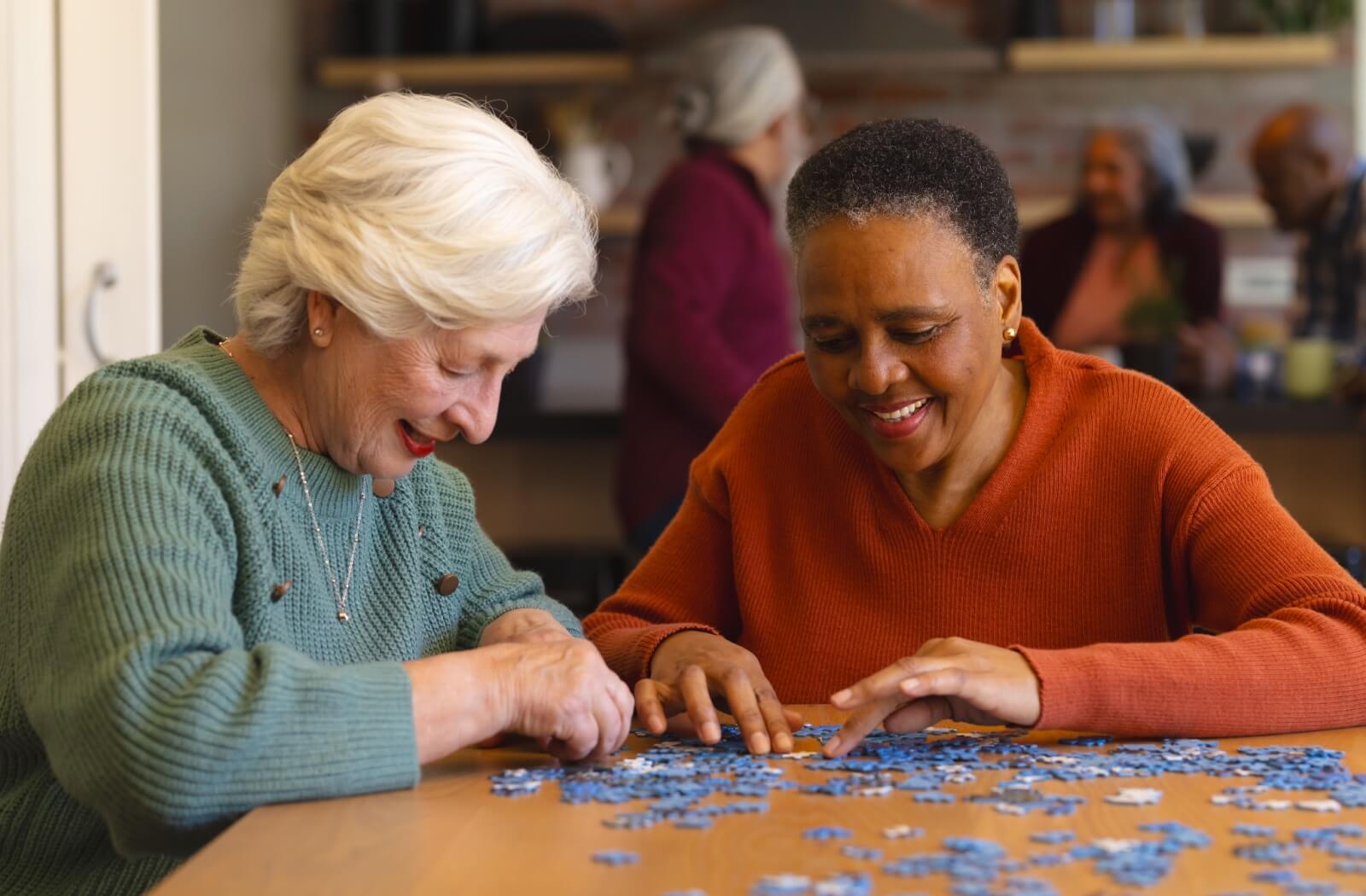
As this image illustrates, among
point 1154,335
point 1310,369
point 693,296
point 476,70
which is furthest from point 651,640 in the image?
point 476,70

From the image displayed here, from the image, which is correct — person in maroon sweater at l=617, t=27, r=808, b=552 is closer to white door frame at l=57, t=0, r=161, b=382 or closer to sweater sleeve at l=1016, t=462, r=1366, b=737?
white door frame at l=57, t=0, r=161, b=382

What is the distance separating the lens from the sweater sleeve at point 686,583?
214cm

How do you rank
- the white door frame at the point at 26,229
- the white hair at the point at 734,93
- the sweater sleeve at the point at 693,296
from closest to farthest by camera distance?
the white door frame at the point at 26,229
the sweater sleeve at the point at 693,296
the white hair at the point at 734,93

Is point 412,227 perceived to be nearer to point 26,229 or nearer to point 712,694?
point 712,694

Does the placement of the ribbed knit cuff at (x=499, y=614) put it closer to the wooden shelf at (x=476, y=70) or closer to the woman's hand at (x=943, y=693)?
the woman's hand at (x=943, y=693)

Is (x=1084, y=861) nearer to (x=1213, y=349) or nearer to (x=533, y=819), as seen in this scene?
(x=533, y=819)

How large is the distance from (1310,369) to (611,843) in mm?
3749

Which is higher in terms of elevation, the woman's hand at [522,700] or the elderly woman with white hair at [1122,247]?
the elderly woman with white hair at [1122,247]

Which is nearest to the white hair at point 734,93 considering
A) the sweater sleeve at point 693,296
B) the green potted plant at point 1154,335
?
the sweater sleeve at point 693,296

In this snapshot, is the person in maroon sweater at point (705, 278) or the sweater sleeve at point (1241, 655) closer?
the sweater sleeve at point (1241, 655)

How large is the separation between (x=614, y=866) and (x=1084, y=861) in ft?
1.19

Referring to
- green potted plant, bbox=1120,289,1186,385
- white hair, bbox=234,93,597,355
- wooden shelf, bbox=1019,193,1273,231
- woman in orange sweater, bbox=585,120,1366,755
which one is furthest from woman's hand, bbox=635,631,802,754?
wooden shelf, bbox=1019,193,1273,231

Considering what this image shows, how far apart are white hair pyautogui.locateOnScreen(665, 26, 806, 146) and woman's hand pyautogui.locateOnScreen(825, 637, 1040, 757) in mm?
2490

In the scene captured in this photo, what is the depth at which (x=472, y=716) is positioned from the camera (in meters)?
1.51
